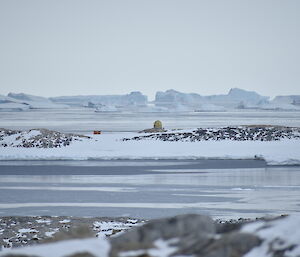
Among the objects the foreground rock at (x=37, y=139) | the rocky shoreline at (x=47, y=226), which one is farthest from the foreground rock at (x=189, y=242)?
the foreground rock at (x=37, y=139)

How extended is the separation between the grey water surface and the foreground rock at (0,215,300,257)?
9489 mm

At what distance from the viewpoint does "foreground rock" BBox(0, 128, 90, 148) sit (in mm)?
35250

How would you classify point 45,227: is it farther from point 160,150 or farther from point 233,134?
point 233,134

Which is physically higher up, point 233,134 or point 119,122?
point 233,134

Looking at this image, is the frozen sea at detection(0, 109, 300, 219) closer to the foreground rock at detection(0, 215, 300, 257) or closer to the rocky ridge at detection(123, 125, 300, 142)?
the rocky ridge at detection(123, 125, 300, 142)

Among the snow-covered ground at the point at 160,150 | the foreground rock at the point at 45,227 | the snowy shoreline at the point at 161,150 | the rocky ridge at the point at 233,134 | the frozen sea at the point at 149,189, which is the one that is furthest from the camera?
the rocky ridge at the point at 233,134

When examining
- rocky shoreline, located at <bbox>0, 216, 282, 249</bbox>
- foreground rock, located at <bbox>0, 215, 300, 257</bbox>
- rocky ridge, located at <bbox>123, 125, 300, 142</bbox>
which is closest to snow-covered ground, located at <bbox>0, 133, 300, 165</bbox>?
rocky ridge, located at <bbox>123, 125, 300, 142</bbox>

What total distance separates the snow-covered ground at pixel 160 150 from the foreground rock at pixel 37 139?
0.77 metres

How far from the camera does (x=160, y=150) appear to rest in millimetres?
33375

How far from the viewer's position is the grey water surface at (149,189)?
594 inches

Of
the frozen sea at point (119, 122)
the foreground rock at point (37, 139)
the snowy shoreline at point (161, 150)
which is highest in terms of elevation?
the foreground rock at point (37, 139)

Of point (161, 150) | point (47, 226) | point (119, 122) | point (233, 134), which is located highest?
point (233, 134)

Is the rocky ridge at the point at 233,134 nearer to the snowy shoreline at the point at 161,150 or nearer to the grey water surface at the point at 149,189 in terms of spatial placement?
the snowy shoreline at the point at 161,150

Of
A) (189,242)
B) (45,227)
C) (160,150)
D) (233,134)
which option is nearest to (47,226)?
(45,227)
